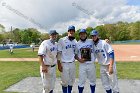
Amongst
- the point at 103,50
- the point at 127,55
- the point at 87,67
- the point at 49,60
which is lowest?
the point at 127,55

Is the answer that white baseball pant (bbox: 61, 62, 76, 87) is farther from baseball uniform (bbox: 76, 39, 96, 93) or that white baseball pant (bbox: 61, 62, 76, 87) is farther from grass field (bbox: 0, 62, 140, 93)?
grass field (bbox: 0, 62, 140, 93)

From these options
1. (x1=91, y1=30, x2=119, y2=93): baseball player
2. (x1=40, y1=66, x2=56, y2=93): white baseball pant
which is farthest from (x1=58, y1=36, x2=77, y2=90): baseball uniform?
(x1=91, y1=30, x2=119, y2=93): baseball player

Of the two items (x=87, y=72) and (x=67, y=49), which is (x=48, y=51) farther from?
(x=87, y=72)

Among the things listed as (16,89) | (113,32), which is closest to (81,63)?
(16,89)

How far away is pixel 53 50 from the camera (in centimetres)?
618

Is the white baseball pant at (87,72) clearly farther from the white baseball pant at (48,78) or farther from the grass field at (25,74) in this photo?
the grass field at (25,74)

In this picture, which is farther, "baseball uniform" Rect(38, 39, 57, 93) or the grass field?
the grass field

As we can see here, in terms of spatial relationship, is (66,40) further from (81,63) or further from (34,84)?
(34,84)

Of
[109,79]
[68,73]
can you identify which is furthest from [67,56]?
[109,79]

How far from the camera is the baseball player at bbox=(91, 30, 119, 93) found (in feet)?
20.9

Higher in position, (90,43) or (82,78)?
→ (90,43)

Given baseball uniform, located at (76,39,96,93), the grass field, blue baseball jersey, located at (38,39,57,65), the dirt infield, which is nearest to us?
blue baseball jersey, located at (38,39,57,65)

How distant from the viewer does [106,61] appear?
21.2ft

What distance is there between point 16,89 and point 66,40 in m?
2.95
